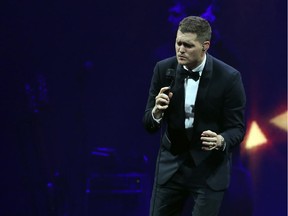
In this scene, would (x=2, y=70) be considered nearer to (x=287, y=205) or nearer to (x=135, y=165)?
(x=135, y=165)

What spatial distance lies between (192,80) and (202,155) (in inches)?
13.6

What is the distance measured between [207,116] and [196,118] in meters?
0.05

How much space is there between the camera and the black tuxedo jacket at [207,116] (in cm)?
206

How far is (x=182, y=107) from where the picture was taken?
207 centimetres

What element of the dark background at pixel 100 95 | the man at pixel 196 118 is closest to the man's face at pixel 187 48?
the man at pixel 196 118

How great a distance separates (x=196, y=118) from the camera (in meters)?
2.08

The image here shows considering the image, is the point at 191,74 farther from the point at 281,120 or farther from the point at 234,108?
the point at 281,120

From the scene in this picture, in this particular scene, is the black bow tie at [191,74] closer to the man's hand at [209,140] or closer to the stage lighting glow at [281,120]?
the man's hand at [209,140]

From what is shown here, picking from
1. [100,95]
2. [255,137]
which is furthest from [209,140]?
[255,137]

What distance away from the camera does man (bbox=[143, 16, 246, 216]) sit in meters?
2.04

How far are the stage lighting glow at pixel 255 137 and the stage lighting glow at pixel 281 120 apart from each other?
0.12 m

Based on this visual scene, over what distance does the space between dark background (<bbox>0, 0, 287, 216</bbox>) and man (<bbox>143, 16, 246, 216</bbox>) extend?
0.95 meters

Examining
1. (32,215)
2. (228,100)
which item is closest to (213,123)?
(228,100)

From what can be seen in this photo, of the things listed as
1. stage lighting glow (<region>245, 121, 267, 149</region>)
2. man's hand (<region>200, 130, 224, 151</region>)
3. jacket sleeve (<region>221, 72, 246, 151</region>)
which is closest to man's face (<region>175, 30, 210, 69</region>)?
jacket sleeve (<region>221, 72, 246, 151</region>)
